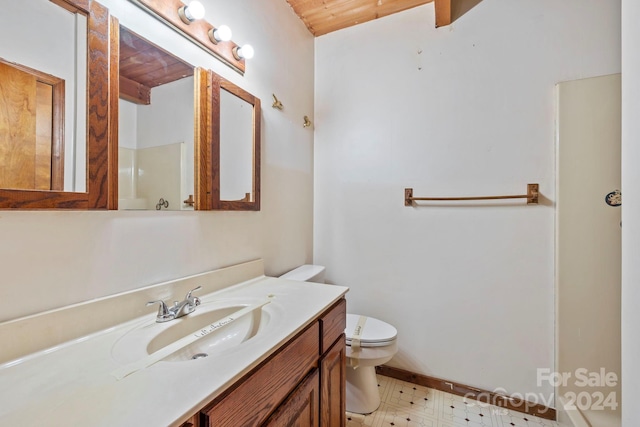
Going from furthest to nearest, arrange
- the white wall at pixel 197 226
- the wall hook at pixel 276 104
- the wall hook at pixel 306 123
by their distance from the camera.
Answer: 1. the wall hook at pixel 306 123
2. the wall hook at pixel 276 104
3. the white wall at pixel 197 226

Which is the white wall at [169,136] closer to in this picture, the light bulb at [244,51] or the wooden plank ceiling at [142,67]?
the wooden plank ceiling at [142,67]

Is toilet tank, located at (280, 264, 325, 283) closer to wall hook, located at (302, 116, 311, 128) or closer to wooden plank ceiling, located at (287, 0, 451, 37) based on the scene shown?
wall hook, located at (302, 116, 311, 128)

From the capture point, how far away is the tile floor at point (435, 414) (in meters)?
1.50

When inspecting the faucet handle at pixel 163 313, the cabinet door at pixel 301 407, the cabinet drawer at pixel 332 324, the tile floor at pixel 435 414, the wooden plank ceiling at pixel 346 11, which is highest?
the wooden plank ceiling at pixel 346 11

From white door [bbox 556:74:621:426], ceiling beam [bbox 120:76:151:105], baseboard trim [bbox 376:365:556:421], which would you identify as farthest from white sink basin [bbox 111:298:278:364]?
white door [bbox 556:74:621:426]

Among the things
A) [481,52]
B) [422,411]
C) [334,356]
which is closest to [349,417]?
[422,411]

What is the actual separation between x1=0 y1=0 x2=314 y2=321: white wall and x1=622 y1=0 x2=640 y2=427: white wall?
4.39 feet

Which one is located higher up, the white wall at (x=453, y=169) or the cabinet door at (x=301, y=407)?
the white wall at (x=453, y=169)

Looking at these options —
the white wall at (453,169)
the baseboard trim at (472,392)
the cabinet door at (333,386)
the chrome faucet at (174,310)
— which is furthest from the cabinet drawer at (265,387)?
the baseboard trim at (472,392)

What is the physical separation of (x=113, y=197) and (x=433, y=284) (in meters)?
1.71

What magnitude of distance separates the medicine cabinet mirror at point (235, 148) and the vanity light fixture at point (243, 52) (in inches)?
5.9

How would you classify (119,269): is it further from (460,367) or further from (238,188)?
(460,367)

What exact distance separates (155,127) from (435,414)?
199 cm

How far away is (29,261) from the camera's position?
27.8 inches
